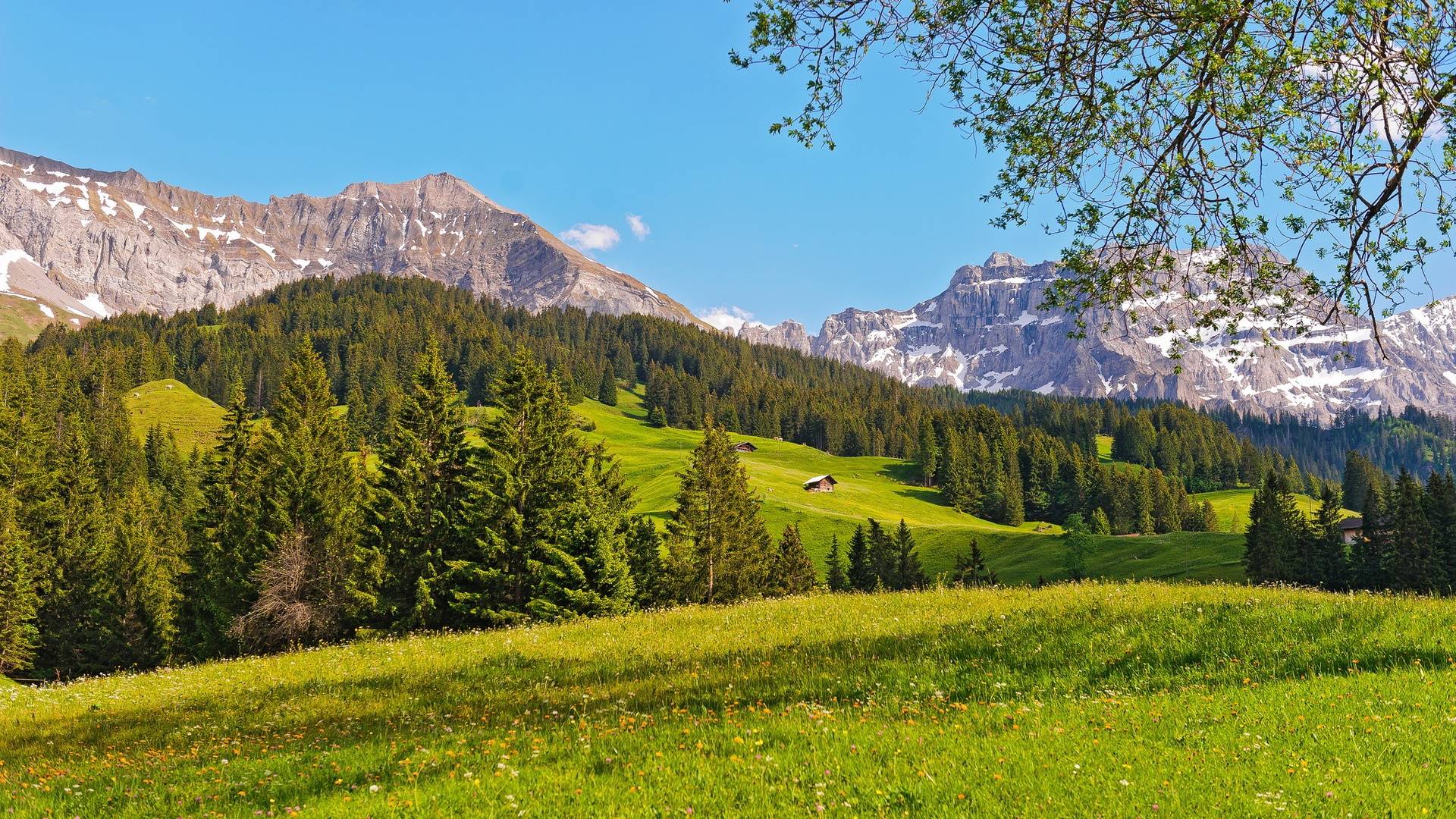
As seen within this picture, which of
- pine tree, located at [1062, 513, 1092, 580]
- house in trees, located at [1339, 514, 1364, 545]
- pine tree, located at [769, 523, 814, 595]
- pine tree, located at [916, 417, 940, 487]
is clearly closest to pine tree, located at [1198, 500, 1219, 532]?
house in trees, located at [1339, 514, 1364, 545]

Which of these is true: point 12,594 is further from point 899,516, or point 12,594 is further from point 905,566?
point 899,516

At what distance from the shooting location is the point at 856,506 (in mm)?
129500

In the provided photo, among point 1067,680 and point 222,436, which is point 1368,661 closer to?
point 1067,680

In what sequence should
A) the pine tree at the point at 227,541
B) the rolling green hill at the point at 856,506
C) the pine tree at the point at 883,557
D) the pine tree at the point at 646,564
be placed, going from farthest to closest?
the rolling green hill at the point at 856,506
the pine tree at the point at 883,557
the pine tree at the point at 646,564
the pine tree at the point at 227,541

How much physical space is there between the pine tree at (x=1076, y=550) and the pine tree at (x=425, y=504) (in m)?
74.8

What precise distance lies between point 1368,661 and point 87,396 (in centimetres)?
18528

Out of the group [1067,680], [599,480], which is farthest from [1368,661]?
[599,480]

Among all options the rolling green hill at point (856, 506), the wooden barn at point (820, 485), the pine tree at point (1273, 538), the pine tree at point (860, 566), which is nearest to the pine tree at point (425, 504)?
the rolling green hill at point (856, 506)

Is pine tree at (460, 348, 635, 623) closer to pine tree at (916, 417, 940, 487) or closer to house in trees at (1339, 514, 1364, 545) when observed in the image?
house in trees at (1339, 514, 1364, 545)

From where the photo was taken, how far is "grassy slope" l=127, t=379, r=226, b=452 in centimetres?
14238

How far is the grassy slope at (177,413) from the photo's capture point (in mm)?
142375

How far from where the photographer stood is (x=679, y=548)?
50.7 meters

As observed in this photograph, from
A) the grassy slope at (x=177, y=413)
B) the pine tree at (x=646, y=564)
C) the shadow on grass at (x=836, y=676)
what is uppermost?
the grassy slope at (x=177, y=413)

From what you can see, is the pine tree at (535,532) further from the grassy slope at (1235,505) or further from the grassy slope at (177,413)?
the grassy slope at (1235,505)
